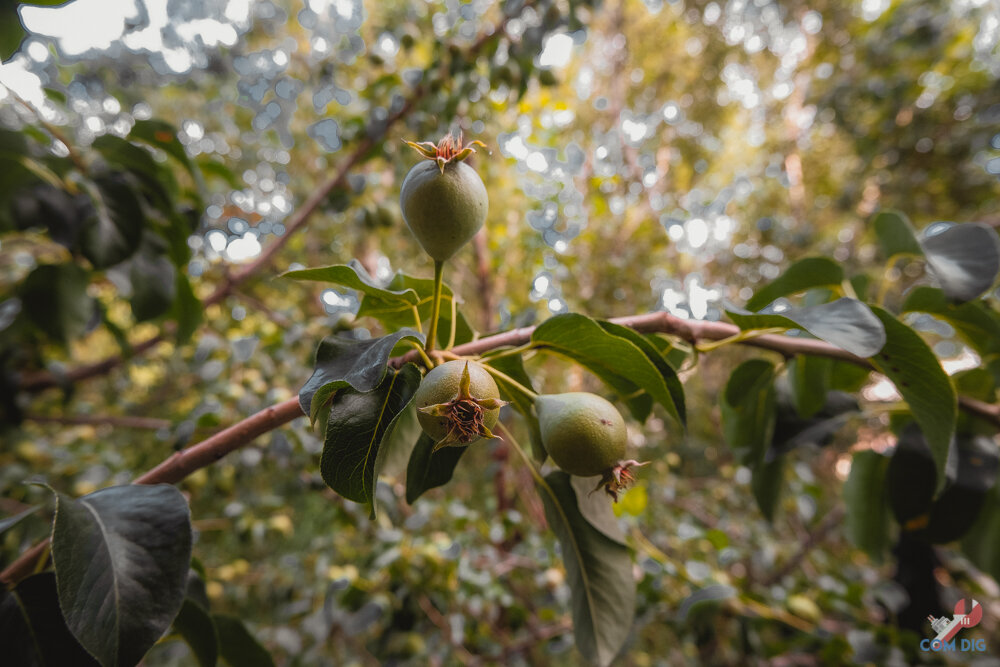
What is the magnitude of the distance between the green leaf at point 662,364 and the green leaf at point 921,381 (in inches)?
8.8

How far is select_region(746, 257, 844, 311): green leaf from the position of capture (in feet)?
2.02

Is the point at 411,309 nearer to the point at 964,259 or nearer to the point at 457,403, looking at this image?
the point at 457,403

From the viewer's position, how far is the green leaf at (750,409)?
0.65 metres

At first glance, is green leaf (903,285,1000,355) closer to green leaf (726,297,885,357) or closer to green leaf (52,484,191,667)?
green leaf (726,297,885,357)

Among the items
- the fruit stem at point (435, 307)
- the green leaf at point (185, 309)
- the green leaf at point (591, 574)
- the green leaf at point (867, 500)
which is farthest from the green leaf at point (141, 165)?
the green leaf at point (867, 500)

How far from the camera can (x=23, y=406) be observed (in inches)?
51.4

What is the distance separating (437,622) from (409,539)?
336mm

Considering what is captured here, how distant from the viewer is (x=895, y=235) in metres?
0.65

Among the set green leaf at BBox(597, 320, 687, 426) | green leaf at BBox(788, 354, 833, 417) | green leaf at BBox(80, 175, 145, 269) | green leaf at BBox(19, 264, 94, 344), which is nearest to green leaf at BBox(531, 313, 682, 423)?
green leaf at BBox(597, 320, 687, 426)

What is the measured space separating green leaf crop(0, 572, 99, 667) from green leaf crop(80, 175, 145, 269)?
59 centimetres

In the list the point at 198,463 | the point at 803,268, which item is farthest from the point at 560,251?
the point at 198,463

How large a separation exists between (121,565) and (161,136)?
2.70 ft

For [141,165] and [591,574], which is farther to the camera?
[141,165]

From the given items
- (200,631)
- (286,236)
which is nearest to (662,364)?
(200,631)
